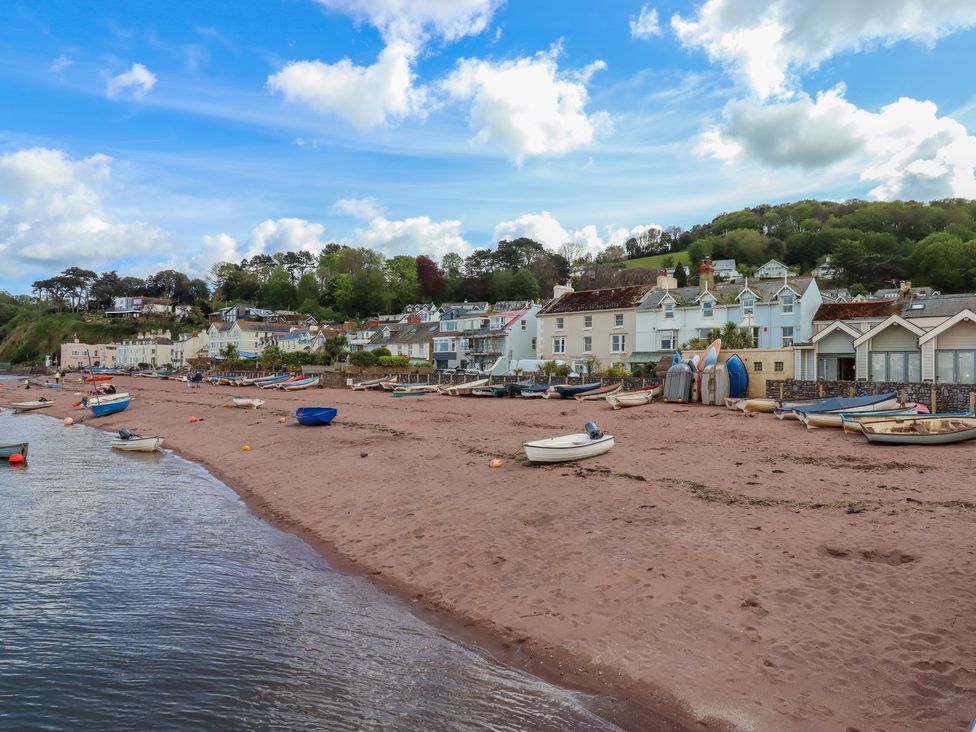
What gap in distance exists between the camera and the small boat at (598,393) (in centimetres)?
3606

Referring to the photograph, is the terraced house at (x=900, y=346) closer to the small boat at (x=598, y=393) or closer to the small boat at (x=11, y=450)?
the small boat at (x=598, y=393)

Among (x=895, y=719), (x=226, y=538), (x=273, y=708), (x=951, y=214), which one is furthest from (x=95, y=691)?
(x=951, y=214)

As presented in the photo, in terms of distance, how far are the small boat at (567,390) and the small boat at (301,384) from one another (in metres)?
25.7

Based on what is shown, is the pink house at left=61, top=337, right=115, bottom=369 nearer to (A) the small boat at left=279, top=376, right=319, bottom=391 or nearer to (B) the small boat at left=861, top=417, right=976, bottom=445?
(A) the small boat at left=279, top=376, right=319, bottom=391

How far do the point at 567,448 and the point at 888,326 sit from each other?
85.7 ft

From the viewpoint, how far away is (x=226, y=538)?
13.0 meters

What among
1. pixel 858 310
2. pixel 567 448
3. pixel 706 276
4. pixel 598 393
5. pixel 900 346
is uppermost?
pixel 706 276

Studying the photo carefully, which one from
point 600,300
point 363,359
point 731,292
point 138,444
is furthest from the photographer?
point 363,359

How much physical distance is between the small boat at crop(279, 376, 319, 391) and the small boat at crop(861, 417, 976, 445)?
4545 cm

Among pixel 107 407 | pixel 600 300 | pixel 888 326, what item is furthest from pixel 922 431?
pixel 107 407

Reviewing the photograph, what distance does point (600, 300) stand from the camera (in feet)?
193

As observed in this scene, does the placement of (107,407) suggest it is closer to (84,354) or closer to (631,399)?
(631,399)

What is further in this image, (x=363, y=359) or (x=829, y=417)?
(x=363, y=359)

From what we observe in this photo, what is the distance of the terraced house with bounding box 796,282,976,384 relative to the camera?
100ft
